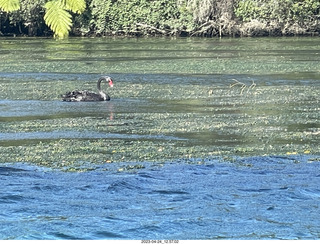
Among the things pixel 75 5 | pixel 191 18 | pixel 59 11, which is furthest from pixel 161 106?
pixel 191 18

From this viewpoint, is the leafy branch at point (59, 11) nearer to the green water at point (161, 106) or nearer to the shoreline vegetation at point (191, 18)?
the green water at point (161, 106)

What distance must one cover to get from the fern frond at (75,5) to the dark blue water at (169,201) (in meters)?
3.46

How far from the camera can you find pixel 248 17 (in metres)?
41.6

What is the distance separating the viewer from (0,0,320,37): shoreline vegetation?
40.9 meters

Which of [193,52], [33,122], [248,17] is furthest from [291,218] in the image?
[248,17]

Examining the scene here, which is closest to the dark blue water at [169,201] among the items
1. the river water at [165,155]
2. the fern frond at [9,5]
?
the river water at [165,155]

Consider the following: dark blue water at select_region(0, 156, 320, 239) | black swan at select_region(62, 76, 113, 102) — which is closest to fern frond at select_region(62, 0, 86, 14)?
dark blue water at select_region(0, 156, 320, 239)

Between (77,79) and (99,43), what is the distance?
15.9 metres

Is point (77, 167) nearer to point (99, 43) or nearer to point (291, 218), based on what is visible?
point (291, 218)

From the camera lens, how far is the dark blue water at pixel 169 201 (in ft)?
25.9

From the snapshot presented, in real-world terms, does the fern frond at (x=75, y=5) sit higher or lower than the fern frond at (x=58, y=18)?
higher

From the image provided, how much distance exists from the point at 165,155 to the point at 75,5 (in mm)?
7070

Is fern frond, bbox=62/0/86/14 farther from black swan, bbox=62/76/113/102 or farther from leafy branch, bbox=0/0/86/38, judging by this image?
black swan, bbox=62/76/113/102

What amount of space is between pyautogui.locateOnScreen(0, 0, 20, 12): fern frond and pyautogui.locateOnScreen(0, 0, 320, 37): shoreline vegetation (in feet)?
115
